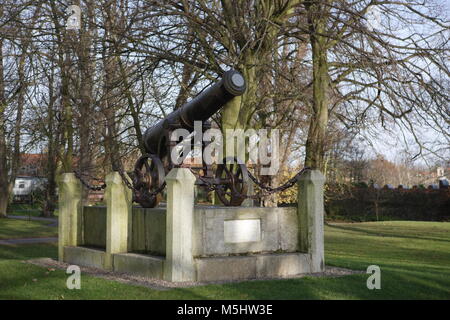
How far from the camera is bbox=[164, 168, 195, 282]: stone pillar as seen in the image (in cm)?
963

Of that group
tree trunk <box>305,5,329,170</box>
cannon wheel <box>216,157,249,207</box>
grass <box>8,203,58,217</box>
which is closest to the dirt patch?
cannon wheel <box>216,157,249,207</box>

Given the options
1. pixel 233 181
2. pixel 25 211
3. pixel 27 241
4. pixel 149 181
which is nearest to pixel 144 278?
pixel 149 181

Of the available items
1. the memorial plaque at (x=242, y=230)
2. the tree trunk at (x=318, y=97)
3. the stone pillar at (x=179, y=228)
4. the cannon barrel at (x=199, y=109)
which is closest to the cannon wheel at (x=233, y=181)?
the memorial plaque at (x=242, y=230)

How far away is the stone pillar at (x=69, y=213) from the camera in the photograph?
1301 cm

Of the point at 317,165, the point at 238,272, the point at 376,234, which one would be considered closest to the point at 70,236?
the point at 238,272

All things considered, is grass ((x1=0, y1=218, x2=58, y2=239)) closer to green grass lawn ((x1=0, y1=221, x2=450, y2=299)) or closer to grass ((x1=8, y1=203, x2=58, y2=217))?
grass ((x1=8, y1=203, x2=58, y2=217))

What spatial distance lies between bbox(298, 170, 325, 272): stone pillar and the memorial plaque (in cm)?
87

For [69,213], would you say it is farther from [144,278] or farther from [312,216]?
[312,216]

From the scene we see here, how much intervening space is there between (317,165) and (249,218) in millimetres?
9467

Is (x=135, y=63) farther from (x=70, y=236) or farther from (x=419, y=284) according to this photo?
(x=419, y=284)

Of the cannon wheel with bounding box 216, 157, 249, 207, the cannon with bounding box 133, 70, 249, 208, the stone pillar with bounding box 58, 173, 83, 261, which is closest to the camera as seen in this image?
the cannon with bounding box 133, 70, 249, 208

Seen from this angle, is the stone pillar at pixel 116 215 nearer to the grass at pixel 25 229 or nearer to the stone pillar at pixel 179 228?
the stone pillar at pixel 179 228

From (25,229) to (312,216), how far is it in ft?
55.9

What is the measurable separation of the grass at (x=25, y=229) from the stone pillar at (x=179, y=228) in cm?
1415
